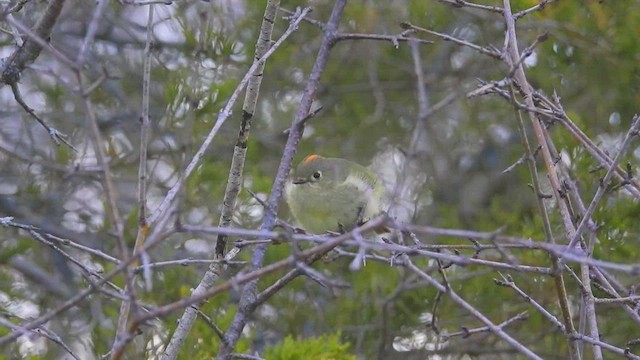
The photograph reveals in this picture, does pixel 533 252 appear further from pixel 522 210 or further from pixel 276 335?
pixel 276 335

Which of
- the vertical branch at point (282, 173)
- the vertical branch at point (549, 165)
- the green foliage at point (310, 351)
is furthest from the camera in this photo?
the green foliage at point (310, 351)

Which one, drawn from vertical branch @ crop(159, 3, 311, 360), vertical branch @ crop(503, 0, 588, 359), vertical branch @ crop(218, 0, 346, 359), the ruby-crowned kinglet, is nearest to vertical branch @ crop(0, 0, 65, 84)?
vertical branch @ crop(159, 3, 311, 360)

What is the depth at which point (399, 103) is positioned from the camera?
6.50m

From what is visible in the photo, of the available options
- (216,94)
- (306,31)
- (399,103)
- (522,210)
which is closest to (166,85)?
(216,94)

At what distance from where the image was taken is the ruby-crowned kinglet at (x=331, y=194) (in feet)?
14.1

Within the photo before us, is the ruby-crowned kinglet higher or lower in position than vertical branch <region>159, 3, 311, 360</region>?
higher

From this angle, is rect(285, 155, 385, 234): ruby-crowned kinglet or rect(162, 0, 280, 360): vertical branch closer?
rect(162, 0, 280, 360): vertical branch

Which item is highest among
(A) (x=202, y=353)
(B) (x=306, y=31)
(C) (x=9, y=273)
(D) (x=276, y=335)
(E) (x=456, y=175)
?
(B) (x=306, y=31)

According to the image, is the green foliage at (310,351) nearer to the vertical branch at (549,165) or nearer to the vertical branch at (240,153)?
the vertical branch at (240,153)

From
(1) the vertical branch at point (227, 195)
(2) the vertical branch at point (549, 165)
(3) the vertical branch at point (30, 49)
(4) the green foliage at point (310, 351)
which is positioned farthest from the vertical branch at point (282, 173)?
(4) the green foliage at point (310, 351)

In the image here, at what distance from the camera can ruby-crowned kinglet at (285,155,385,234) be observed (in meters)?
4.30

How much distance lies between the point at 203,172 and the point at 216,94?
16.0 inches

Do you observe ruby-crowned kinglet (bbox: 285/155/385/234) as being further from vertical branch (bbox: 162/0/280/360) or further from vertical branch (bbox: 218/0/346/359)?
vertical branch (bbox: 218/0/346/359)

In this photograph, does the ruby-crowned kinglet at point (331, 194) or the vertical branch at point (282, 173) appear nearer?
the vertical branch at point (282, 173)
